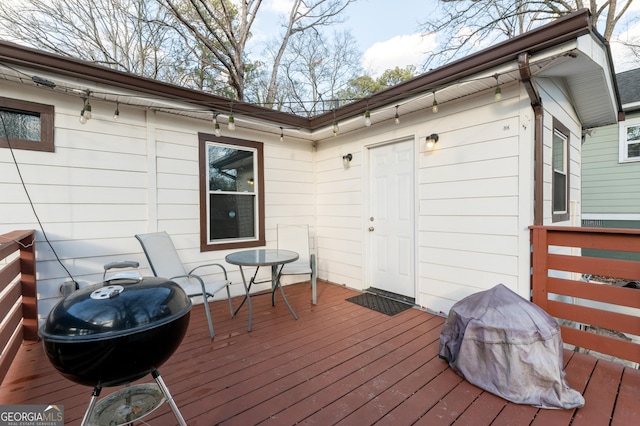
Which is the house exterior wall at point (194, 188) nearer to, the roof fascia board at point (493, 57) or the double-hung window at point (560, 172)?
the double-hung window at point (560, 172)

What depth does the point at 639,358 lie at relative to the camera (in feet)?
6.51

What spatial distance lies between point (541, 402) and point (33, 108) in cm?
475

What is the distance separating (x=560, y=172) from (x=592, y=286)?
188cm

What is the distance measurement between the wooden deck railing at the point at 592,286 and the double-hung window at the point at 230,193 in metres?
3.31

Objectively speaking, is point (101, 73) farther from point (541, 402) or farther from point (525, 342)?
point (541, 402)

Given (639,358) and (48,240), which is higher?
(48,240)

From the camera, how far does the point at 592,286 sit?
7.18 feet

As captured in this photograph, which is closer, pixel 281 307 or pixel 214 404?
pixel 214 404

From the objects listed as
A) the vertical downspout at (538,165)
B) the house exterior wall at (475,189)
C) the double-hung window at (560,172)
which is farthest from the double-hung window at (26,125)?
the double-hung window at (560,172)

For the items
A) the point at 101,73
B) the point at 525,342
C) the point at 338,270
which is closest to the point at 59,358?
the point at 525,342

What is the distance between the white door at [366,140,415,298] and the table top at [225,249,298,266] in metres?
1.38

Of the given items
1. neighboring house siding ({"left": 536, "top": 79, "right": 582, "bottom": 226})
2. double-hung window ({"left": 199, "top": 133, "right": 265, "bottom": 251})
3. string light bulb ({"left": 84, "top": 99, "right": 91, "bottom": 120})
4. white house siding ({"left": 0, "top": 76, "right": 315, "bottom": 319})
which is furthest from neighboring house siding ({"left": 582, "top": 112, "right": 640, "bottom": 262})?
string light bulb ({"left": 84, "top": 99, "right": 91, "bottom": 120})

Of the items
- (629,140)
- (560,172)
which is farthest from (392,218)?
(629,140)

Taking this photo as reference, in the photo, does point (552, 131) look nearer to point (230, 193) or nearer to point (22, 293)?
point (230, 193)
